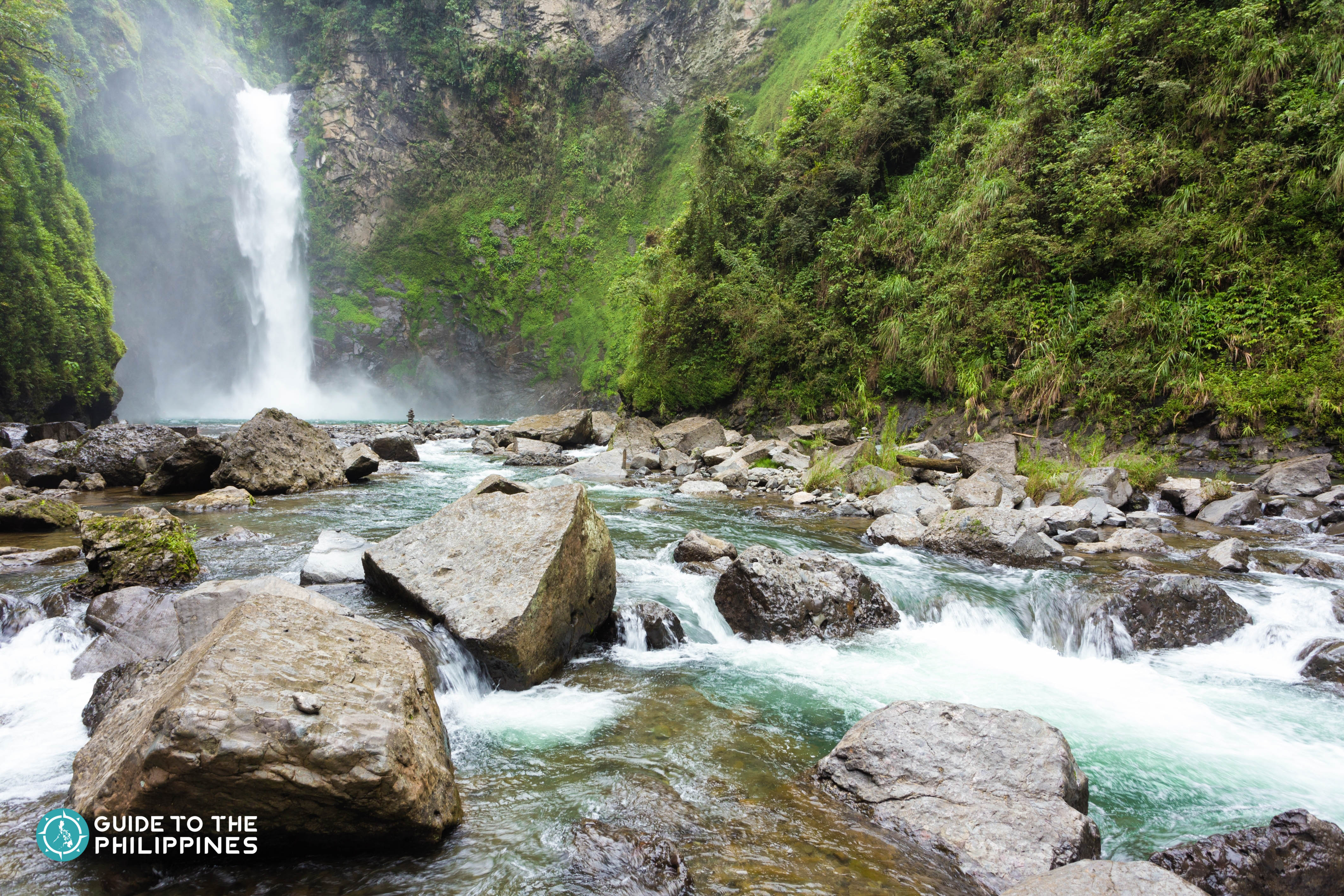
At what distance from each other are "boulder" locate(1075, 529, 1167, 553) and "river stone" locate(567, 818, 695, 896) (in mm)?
7432

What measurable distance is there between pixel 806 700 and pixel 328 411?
45.1m

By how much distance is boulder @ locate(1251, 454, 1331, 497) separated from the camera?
9.33 metres

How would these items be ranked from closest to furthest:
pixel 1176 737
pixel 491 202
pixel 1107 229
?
1. pixel 1176 737
2. pixel 1107 229
3. pixel 491 202

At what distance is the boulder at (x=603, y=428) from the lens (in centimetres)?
2144

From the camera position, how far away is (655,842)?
2648 mm

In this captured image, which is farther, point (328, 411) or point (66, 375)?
point (328, 411)

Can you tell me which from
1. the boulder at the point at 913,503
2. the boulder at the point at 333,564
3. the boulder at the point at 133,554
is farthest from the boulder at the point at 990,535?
the boulder at the point at 133,554

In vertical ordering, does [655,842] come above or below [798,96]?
below

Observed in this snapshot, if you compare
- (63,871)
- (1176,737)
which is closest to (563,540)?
(63,871)

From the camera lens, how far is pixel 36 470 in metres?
11.1

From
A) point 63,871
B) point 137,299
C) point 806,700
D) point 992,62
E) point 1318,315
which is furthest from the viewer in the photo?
point 137,299

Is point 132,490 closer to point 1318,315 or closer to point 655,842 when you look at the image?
point 655,842

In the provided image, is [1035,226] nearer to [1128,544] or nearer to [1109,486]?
[1109,486]

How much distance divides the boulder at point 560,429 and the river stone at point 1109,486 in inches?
562
